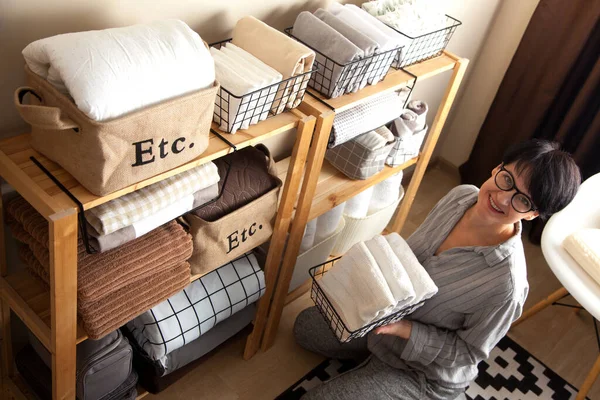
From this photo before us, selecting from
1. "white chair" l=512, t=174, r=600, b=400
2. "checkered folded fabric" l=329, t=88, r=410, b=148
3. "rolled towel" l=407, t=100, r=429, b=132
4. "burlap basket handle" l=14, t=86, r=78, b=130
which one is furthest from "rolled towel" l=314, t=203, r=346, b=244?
"burlap basket handle" l=14, t=86, r=78, b=130

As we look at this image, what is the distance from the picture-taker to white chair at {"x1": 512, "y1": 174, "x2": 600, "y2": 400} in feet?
5.48

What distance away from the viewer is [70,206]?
105 cm

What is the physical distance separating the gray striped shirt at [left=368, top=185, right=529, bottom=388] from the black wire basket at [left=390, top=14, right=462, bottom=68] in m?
0.42

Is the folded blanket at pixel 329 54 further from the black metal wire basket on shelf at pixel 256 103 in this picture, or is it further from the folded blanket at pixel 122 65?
the folded blanket at pixel 122 65

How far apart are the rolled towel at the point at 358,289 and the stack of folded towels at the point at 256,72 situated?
0.46 m

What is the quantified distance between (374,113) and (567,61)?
1074mm

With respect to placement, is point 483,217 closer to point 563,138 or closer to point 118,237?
point 118,237

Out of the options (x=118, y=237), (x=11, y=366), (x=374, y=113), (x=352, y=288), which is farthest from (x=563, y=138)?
→ (x=11, y=366)

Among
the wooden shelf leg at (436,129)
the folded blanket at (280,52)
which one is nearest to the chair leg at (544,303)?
the wooden shelf leg at (436,129)

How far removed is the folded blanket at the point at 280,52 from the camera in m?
1.34

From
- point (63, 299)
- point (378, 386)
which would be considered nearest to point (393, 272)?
point (378, 386)

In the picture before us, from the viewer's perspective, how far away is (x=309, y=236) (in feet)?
6.39

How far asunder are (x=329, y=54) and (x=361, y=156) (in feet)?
1.61

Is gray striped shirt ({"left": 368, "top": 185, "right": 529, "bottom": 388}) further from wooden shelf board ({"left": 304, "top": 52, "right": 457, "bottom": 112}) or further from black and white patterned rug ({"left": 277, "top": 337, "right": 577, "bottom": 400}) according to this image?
wooden shelf board ({"left": 304, "top": 52, "right": 457, "bottom": 112})
